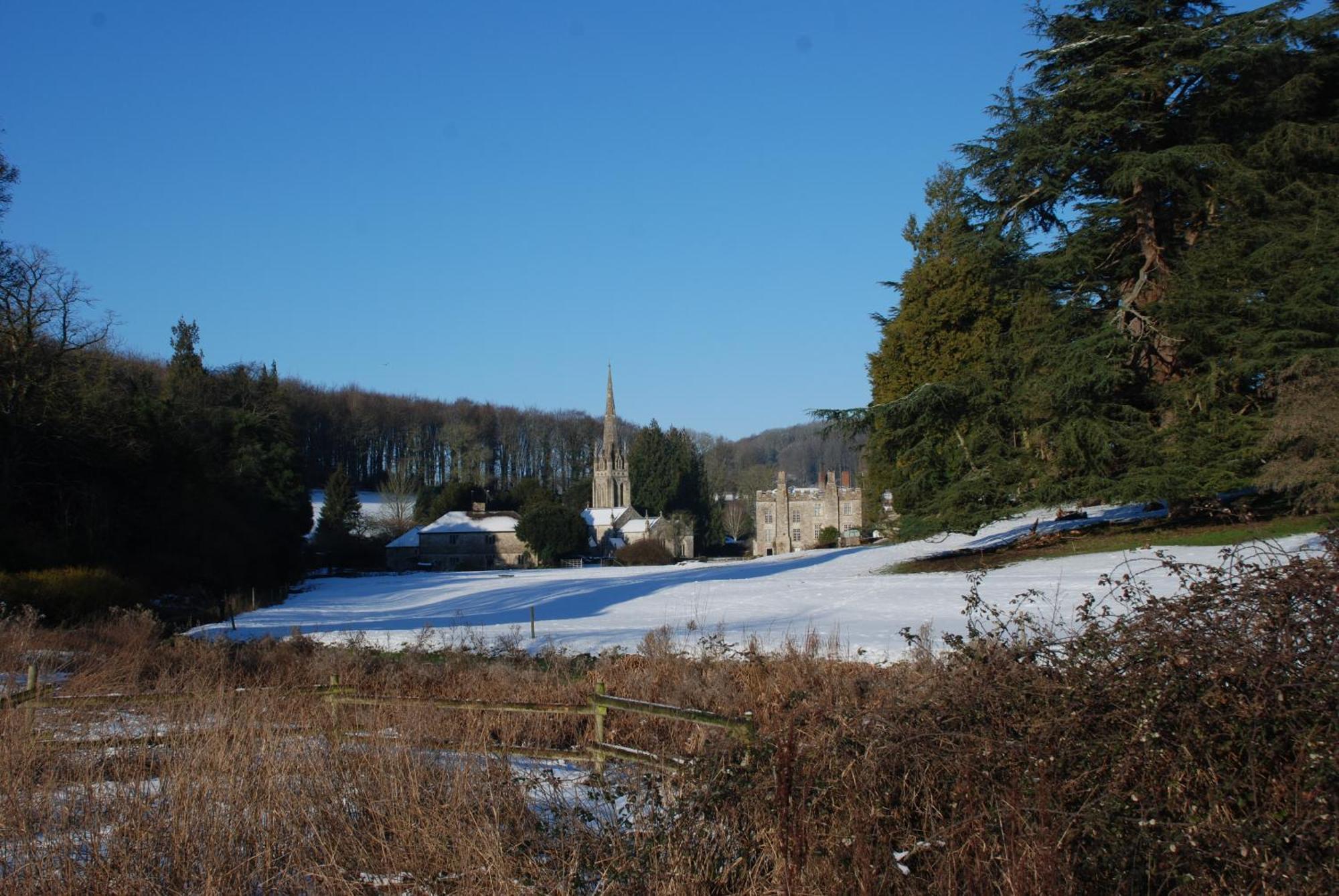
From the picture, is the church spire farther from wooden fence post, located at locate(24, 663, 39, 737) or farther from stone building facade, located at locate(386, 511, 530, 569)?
wooden fence post, located at locate(24, 663, 39, 737)

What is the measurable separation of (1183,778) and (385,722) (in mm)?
6085

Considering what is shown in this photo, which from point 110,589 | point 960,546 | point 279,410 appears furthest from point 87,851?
point 279,410

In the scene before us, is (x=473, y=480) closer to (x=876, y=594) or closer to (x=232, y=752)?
(x=876, y=594)

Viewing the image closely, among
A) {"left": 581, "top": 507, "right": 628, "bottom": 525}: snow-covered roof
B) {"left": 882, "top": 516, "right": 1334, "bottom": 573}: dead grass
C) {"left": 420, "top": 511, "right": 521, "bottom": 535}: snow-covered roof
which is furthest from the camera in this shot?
{"left": 581, "top": 507, "right": 628, "bottom": 525}: snow-covered roof

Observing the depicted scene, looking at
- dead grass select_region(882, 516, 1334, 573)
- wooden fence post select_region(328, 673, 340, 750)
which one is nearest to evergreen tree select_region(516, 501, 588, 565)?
dead grass select_region(882, 516, 1334, 573)

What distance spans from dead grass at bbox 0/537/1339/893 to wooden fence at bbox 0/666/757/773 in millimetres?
261

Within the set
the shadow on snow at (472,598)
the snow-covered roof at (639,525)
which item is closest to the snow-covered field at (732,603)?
the shadow on snow at (472,598)

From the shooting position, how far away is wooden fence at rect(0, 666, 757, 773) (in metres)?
6.87

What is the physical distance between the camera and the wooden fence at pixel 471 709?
22.5 feet

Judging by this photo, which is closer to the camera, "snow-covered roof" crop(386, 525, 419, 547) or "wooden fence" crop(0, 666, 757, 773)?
"wooden fence" crop(0, 666, 757, 773)

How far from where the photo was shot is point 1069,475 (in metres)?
22.8

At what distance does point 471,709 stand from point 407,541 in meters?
63.2

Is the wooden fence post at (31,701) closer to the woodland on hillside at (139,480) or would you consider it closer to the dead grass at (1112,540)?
the woodland on hillside at (139,480)

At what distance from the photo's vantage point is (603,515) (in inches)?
3140
